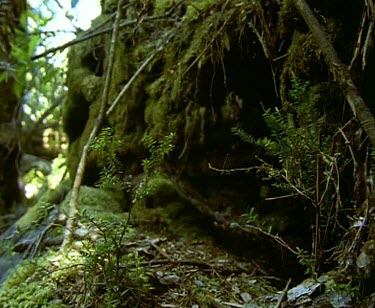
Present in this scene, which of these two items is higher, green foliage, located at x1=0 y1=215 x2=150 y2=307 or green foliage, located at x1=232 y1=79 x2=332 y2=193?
green foliage, located at x1=232 y1=79 x2=332 y2=193

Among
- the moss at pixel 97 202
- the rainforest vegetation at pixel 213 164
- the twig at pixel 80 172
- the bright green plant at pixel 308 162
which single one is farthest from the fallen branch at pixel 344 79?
the moss at pixel 97 202

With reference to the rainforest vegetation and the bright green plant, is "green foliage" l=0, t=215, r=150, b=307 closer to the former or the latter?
the rainforest vegetation

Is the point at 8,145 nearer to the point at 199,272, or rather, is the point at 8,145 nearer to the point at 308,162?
the point at 199,272

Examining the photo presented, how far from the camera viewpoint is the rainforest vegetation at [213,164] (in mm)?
1616

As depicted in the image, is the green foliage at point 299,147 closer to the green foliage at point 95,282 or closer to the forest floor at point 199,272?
the forest floor at point 199,272

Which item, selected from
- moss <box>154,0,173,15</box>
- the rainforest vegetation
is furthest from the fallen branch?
moss <box>154,0,173,15</box>

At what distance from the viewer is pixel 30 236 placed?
2.64 metres

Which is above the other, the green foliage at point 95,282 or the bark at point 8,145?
the bark at point 8,145

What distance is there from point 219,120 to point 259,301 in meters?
1.07

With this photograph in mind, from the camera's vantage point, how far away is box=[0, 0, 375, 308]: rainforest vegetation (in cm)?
162

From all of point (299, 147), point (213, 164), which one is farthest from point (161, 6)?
point (299, 147)

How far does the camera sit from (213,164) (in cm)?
260

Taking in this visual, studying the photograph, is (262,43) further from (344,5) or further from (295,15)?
(344,5)

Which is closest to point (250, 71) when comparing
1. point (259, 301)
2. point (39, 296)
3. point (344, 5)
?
point (344, 5)
